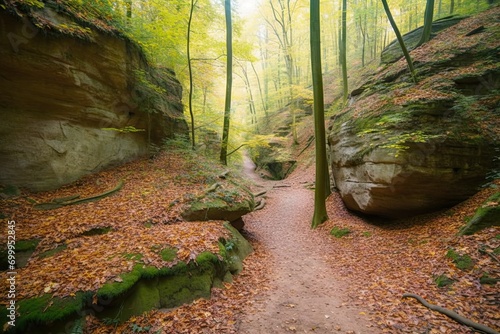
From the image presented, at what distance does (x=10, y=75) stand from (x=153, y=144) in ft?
19.2

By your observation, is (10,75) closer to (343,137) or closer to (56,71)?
(56,71)

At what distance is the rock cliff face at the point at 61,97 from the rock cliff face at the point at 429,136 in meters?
9.29

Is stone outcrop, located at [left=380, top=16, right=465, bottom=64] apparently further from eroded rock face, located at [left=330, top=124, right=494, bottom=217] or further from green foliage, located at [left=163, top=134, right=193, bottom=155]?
green foliage, located at [left=163, top=134, right=193, bottom=155]

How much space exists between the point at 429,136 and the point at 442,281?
431 cm

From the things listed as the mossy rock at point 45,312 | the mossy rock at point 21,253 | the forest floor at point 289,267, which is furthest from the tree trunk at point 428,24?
the mossy rock at point 21,253

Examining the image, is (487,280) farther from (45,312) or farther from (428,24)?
(428,24)

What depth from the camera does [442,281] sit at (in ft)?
14.5

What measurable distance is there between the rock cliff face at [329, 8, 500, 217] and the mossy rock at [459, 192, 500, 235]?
1682 millimetres

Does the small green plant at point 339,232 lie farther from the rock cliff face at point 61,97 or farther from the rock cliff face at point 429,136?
the rock cliff face at point 61,97

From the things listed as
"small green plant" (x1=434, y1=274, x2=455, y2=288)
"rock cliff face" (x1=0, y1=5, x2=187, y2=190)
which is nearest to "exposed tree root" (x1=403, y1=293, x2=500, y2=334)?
"small green plant" (x1=434, y1=274, x2=455, y2=288)

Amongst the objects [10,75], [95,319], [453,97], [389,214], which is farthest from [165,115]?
[453,97]

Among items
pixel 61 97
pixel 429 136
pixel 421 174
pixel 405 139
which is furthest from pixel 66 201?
pixel 429 136

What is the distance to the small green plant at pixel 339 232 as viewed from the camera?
8.15 metres

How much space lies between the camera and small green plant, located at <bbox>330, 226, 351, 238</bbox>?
8.15 m
